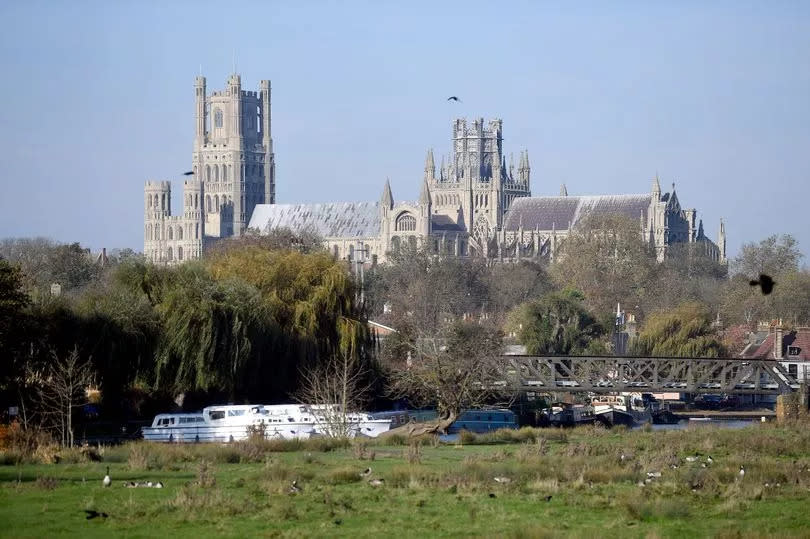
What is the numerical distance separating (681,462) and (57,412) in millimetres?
15920

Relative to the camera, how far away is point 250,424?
47.8 metres

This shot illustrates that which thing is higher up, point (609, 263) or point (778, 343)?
point (609, 263)

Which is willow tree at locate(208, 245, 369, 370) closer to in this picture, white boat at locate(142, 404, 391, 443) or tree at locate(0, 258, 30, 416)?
white boat at locate(142, 404, 391, 443)

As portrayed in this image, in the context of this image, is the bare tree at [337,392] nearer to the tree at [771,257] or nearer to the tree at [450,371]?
the tree at [450,371]

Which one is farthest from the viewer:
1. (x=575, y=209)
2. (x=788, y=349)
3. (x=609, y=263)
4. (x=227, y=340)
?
(x=575, y=209)

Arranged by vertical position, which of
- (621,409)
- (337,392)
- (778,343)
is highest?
(778,343)

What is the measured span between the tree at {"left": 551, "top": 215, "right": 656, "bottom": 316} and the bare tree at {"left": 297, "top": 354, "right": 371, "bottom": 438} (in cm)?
6838

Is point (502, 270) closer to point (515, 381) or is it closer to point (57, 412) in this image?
point (515, 381)

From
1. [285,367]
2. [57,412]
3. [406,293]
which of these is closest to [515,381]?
[285,367]

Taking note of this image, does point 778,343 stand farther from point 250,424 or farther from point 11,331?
point 11,331

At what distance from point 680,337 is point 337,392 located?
38722 millimetres

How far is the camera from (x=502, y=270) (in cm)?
15075

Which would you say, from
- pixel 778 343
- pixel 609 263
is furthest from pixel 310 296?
pixel 609 263

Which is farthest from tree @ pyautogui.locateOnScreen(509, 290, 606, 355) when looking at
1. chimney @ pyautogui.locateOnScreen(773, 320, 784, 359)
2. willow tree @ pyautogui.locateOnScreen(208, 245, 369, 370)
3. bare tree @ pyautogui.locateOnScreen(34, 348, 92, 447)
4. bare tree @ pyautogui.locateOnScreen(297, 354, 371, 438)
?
bare tree @ pyautogui.locateOnScreen(34, 348, 92, 447)
